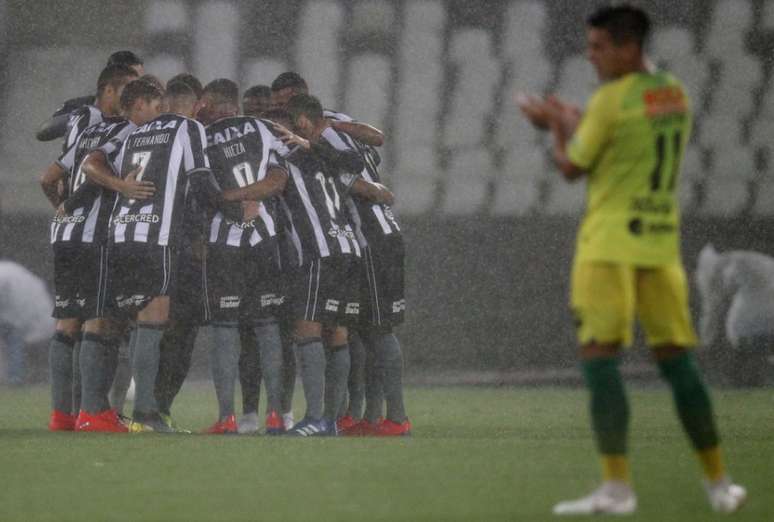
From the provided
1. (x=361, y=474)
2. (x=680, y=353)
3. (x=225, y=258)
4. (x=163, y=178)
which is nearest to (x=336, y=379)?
(x=225, y=258)

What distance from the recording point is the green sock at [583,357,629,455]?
495 cm

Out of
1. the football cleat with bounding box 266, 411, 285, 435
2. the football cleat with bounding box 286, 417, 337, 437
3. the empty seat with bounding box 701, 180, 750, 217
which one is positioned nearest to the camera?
the football cleat with bounding box 286, 417, 337, 437

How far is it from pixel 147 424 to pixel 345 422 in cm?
108

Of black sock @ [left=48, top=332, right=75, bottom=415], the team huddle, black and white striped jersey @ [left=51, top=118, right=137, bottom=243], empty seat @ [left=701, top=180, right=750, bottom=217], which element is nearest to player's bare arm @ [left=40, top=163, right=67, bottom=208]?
the team huddle

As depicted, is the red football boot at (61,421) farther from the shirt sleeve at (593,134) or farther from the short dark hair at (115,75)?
the shirt sleeve at (593,134)

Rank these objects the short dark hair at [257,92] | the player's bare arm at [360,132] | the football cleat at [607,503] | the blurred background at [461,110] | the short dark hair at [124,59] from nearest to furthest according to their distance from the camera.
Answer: the football cleat at [607,503] < the player's bare arm at [360,132] < the short dark hair at [124,59] < the short dark hair at [257,92] < the blurred background at [461,110]

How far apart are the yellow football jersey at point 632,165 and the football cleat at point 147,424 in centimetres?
364

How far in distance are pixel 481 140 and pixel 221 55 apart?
7.08 feet

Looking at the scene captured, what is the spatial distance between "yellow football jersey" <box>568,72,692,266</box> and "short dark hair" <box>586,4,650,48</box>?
119mm

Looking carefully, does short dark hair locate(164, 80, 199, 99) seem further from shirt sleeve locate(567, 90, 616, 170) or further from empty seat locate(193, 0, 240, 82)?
empty seat locate(193, 0, 240, 82)

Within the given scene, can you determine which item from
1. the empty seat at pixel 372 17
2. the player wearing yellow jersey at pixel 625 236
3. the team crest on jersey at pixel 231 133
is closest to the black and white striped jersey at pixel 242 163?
the team crest on jersey at pixel 231 133

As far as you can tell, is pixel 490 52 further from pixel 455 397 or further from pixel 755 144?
pixel 455 397

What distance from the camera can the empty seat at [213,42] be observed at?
13.2 metres

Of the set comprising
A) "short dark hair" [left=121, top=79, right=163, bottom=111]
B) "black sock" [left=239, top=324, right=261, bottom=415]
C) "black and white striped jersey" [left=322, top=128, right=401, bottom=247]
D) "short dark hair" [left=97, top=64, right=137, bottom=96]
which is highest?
"short dark hair" [left=97, top=64, right=137, bottom=96]
